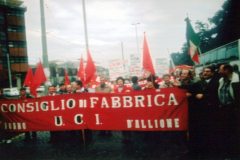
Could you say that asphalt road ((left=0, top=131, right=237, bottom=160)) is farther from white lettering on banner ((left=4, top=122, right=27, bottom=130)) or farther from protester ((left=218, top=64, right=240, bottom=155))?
white lettering on banner ((left=4, top=122, right=27, bottom=130))

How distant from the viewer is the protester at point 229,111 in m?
3.31

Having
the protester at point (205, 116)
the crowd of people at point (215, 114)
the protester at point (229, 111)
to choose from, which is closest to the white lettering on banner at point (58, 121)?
the crowd of people at point (215, 114)

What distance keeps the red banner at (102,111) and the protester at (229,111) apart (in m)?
0.75

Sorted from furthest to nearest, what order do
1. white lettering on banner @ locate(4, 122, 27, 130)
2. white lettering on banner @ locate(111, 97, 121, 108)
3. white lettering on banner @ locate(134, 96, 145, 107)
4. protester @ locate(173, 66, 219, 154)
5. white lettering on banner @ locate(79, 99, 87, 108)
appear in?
white lettering on banner @ locate(4, 122, 27, 130) → white lettering on banner @ locate(79, 99, 87, 108) → white lettering on banner @ locate(111, 97, 121, 108) → white lettering on banner @ locate(134, 96, 145, 107) → protester @ locate(173, 66, 219, 154)

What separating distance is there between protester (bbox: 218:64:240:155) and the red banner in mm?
749

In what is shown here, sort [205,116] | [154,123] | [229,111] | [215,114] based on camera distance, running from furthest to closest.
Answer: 1. [154,123]
2. [205,116]
3. [215,114]
4. [229,111]

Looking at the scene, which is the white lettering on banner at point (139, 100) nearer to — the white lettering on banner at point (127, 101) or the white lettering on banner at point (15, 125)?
the white lettering on banner at point (127, 101)

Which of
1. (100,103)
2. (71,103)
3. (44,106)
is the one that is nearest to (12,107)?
(44,106)

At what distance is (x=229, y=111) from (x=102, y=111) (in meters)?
2.68

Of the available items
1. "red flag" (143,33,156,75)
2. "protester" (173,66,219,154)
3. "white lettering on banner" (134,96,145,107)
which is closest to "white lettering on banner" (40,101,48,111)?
"white lettering on banner" (134,96,145,107)

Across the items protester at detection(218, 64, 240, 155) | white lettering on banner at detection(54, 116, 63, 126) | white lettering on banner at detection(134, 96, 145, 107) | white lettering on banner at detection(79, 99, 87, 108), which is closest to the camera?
protester at detection(218, 64, 240, 155)

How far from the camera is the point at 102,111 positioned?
14.5 ft

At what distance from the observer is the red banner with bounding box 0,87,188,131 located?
4.07 m

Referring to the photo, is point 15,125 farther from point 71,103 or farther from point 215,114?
point 215,114
